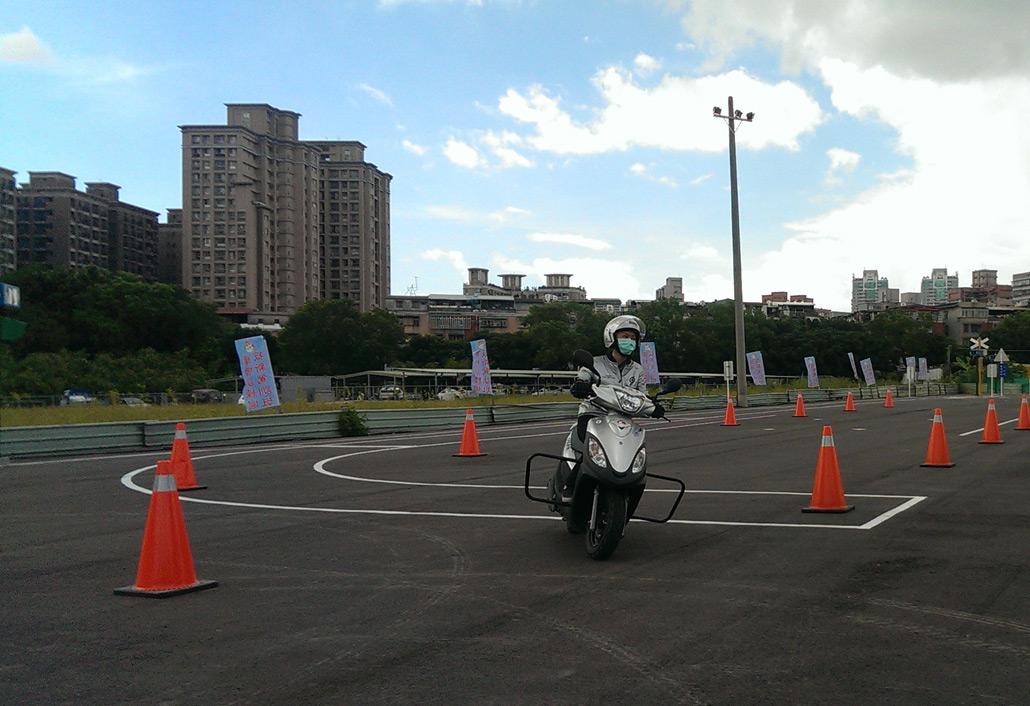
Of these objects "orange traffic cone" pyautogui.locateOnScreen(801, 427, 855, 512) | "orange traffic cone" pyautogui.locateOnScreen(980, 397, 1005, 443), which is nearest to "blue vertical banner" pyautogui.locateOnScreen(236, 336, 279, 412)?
"orange traffic cone" pyautogui.locateOnScreen(980, 397, 1005, 443)

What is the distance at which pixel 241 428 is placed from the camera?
77.0ft

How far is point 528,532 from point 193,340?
83542 millimetres

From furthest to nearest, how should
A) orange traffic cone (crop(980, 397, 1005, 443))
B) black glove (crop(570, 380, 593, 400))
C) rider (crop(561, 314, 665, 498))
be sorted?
orange traffic cone (crop(980, 397, 1005, 443)) < rider (crop(561, 314, 665, 498)) < black glove (crop(570, 380, 593, 400))

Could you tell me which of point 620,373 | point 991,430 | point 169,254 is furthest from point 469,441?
point 169,254

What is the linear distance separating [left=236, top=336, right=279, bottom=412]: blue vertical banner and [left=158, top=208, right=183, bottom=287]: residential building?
174 meters

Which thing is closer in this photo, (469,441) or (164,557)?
(164,557)

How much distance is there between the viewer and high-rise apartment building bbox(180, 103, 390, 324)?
169 m

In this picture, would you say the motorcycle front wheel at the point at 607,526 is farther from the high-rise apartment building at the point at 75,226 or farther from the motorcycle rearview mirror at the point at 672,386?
the high-rise apartment building at the point at 75,226

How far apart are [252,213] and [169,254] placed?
30.9 metres

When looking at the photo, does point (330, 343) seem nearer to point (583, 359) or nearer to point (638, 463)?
point (583, 359)

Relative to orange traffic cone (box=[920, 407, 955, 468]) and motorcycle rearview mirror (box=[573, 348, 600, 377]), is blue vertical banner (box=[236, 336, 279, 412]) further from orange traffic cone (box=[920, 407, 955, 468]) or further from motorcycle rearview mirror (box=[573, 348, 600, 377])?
motorcycle rearview mirror (box=[573, 348, 600, 377])

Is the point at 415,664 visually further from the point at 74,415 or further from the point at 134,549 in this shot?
the point at 74,415

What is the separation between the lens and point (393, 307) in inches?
7352

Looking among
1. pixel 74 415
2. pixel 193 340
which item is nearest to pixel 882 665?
pixel 74 415
